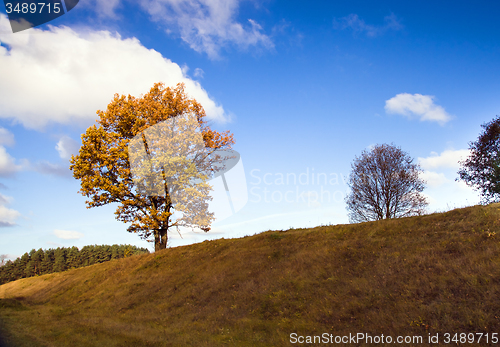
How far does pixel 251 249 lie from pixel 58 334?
1241 centimetres

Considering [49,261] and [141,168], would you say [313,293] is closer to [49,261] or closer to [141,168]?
[141,168]

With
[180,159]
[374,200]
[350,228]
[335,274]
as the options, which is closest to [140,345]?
[335,274]

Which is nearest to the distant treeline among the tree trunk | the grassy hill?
the tree trunk

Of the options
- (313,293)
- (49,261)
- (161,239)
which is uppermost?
(161,239)

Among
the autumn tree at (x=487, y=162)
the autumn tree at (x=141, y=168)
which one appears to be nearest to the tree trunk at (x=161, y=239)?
the autumn tree at (x=141, y=168)

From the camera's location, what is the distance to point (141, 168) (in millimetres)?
26344

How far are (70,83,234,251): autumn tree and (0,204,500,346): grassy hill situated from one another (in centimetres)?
644

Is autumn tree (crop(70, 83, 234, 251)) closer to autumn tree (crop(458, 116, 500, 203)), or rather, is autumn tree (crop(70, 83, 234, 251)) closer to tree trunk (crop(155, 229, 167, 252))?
tree trunk (crop(155, 229, 167, 252))

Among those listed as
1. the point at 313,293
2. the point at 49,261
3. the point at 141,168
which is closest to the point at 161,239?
the point at 141,168

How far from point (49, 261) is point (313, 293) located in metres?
141

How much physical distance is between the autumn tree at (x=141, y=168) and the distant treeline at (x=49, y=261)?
98.4 m

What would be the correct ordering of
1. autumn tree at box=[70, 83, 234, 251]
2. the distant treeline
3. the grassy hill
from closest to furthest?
the grassy hill < autumn tree at box=[70, 83, 234, 251] < the distant treeline

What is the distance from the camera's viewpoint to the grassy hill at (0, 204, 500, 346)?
952 cm

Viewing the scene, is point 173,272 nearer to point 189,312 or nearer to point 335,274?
point 189,312
